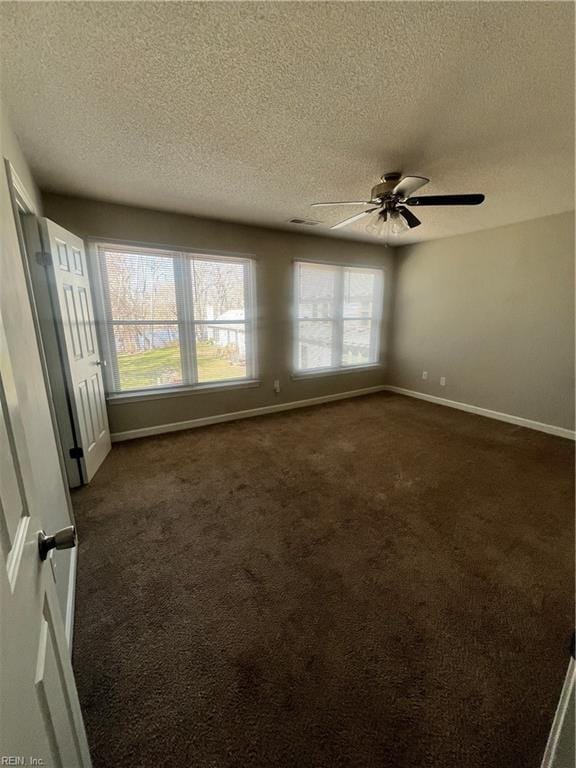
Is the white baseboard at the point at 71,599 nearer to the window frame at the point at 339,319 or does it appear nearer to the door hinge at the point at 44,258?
the door hinge at the point at 44,258

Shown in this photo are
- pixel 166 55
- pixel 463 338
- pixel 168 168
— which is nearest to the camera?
pixel 166 55

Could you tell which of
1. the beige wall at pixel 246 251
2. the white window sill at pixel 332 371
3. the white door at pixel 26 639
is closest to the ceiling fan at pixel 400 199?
the beige wall at pixel 246 251

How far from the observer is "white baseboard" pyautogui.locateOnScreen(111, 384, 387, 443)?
337cm

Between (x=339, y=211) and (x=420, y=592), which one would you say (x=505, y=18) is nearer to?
(x=339, y=211)

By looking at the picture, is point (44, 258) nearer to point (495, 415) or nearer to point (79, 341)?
point (79, 341)

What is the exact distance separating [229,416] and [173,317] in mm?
1394

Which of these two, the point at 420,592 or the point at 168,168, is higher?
the point at 168,168

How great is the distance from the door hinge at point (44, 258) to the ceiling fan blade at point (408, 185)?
7.96 feet

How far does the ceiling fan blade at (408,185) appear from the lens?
1880mm

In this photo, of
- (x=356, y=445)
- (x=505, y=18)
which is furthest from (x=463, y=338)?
(x=505, y=18)

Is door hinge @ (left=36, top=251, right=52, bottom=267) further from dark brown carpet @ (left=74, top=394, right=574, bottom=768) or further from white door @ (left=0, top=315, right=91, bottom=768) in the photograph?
white door @ (left=0, top=315, right=91, bottom=768)

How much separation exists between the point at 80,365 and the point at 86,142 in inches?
61.2

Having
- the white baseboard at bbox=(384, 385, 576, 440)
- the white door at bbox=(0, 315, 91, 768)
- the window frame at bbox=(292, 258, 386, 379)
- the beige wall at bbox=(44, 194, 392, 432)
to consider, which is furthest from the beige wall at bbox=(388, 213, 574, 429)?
the white door at bbox=(0, 315, 91, 768)

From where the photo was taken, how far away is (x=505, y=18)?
3.61 ft
